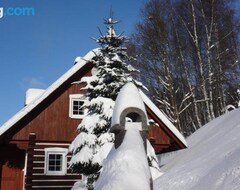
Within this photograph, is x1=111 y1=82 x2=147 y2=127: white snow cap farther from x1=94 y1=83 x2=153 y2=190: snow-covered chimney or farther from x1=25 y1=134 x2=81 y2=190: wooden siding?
x1=25 y1=134 x2=81 y2=190: wooden siding

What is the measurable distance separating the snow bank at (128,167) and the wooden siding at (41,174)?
33.7 ft

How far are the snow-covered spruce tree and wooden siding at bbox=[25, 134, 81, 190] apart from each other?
13.7 feet

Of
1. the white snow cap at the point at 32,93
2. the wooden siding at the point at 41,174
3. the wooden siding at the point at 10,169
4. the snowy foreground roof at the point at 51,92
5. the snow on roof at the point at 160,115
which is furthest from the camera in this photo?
the white snow cap at the point at 32,93

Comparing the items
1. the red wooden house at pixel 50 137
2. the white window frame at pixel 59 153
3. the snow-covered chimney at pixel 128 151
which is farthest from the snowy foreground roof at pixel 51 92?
the snow-covered chimney at pixel 128 151

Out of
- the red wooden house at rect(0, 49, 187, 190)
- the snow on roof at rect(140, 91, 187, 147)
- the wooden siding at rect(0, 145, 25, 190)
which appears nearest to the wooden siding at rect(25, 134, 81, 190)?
the red wooden house at rect(0, 49, 187, 190)

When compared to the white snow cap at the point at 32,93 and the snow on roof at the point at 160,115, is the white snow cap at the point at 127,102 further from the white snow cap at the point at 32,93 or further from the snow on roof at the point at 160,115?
the white snow cap at the point at 32,93

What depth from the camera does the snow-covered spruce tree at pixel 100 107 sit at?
33.1 ft

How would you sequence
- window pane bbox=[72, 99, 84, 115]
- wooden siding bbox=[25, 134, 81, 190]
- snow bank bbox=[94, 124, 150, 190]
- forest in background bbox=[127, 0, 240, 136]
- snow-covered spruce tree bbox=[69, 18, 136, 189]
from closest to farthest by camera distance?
1. snow bank bbox=[94, 124, 150, 190]
2. snow-covered spruce tree bbox=[69, 18, 136, 189]
3. wooden siding bbox=[25, 134, 81, 190]
4. window pane bbox=[72, 99, 84, 115]
5. forest in background bbox=[127, 0, 240, 136]

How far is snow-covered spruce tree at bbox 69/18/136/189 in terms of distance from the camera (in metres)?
10.1

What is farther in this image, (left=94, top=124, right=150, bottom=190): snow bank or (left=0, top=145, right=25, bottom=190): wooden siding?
(left=0, top=145, right=25, bottom=190): wooden siding

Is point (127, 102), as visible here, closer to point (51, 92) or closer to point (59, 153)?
point (51, 92)

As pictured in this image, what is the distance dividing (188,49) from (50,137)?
35.1 ft

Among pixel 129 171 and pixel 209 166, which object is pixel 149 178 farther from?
pixel 209 166

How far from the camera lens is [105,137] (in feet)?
33.2
